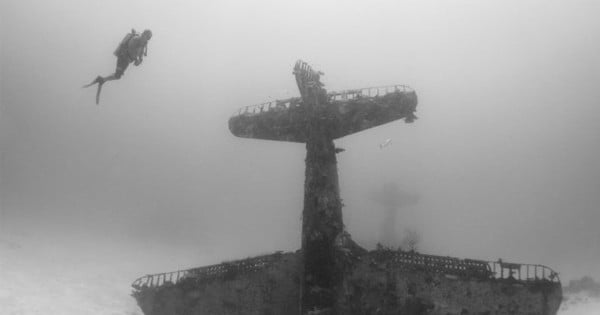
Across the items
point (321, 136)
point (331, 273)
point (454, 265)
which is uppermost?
point (321, 136)

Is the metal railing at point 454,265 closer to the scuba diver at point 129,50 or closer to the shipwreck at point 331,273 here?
the shipwreck at point 331,273

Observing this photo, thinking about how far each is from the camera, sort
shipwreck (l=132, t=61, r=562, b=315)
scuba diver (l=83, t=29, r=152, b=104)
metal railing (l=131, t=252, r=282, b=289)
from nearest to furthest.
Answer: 1. scuba diver (l=83, t=29, r=152, b=104)
2. shipwreck (l=132, t=61, r=562, b=315)
3. metal railing (l=131, t=252, r=282, b=289)

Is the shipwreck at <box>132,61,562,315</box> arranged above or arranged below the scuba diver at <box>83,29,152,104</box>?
below

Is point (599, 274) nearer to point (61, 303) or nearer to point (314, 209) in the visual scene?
point (314, 209)

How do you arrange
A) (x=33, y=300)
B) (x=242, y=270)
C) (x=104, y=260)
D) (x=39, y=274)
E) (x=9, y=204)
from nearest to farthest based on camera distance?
(x=242, y=270) → (x=33, y=300) → (x=39, y=274) → (x=104, y=260) → (x=9, y=204)

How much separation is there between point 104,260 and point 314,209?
41.2 metres

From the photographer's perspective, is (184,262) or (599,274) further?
(184,262)

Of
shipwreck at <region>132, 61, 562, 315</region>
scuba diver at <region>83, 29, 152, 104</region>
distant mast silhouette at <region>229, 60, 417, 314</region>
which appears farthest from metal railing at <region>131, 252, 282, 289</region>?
scuba diver at <region>83, 29, 152, 104</region>

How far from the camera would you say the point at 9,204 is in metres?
79.8

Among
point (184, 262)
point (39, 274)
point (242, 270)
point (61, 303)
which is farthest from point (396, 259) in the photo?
point (184, 262)

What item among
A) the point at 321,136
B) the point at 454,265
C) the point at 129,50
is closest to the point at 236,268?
the point at 321,136

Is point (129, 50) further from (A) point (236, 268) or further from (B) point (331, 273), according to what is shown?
(B) point (331, 273)

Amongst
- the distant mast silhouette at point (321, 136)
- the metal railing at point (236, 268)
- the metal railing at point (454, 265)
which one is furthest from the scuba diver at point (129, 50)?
the metal railing at point (454, 265)

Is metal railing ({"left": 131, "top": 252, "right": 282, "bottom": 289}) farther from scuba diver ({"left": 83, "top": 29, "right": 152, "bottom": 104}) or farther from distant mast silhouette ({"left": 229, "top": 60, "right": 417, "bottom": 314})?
scuba diver ({"left": 83, "top": 29, "right": 152, "bottom": 104})
